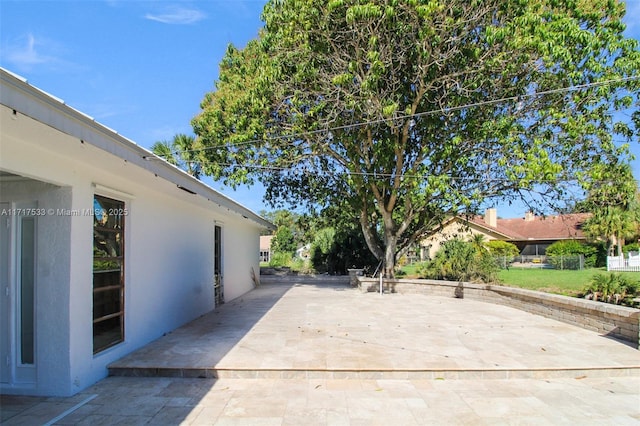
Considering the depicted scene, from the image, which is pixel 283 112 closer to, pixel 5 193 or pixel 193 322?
pixel 193 322

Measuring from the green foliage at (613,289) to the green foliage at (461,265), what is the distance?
4167 mm

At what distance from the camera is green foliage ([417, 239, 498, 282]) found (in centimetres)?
1248

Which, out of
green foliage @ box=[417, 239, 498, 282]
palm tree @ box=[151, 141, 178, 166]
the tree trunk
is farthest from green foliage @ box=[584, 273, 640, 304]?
palm tree @ box=[151, 141, 178, 166]

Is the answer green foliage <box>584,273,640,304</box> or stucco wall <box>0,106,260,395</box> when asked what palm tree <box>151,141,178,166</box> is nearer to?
stucco wall <box>0,106,260,395</box>

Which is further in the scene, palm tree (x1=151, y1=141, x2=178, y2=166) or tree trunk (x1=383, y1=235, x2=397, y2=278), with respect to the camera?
palm tree (x1=151, y1=141, x2=178, y2=166)

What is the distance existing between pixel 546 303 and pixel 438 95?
5.97 meters

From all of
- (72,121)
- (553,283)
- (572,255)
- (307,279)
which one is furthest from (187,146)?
(572,255)

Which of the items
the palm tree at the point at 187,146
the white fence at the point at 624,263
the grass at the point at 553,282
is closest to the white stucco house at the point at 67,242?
the grass at the point at 553,282

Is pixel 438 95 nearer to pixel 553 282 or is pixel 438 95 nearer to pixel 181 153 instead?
pixel 553 282

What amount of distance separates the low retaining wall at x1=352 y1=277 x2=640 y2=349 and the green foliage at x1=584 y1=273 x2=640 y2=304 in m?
0.46

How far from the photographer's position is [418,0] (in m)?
8.77

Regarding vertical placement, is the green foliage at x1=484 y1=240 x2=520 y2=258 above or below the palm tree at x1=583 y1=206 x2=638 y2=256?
below

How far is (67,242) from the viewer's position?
4.23 m

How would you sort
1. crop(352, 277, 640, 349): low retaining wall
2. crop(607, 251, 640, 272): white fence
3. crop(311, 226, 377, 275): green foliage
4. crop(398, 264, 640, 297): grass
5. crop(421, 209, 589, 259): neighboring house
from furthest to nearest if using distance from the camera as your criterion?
1. crop(421, 209, 589, 259): neighboring house
2. crop(607, 251, 640, 272): white fence
3. crop(311, 226, 377, 275): green foliage
4. crop(398, 264, 640, 297): grass
5. crop(352, 277, 640, 349): low retaining wall
